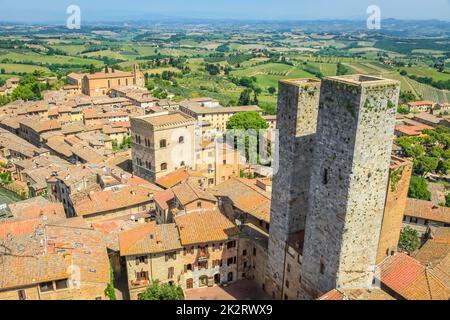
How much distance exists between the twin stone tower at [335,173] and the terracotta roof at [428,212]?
2382 centimetres

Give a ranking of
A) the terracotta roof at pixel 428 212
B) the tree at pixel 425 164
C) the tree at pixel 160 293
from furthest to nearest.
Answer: the tree at pixel 425 164 < the terracotta roof at pixel 428 212 < the tree at pixel 160 293

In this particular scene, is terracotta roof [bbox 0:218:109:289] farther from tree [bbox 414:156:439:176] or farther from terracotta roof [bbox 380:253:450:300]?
tree [bbox 414:156:439:176]

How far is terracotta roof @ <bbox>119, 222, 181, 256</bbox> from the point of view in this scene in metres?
32.4

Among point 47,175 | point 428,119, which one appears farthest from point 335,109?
point 428,119

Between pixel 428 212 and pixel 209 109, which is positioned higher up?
pixel 209 109

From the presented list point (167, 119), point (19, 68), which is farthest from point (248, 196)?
point (19, 68)

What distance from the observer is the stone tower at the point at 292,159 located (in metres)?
27.0

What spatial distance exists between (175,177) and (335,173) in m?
31.0

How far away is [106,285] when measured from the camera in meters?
28.4

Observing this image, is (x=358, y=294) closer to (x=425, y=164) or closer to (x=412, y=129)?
(x=425, y=164)

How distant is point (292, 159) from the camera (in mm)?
28078

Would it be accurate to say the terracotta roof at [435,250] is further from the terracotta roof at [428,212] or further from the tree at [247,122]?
the tree at [247,122]

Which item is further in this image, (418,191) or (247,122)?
(247,122)

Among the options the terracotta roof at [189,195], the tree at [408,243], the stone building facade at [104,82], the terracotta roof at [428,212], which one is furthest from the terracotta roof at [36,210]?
the stone building facade at [104,82]
